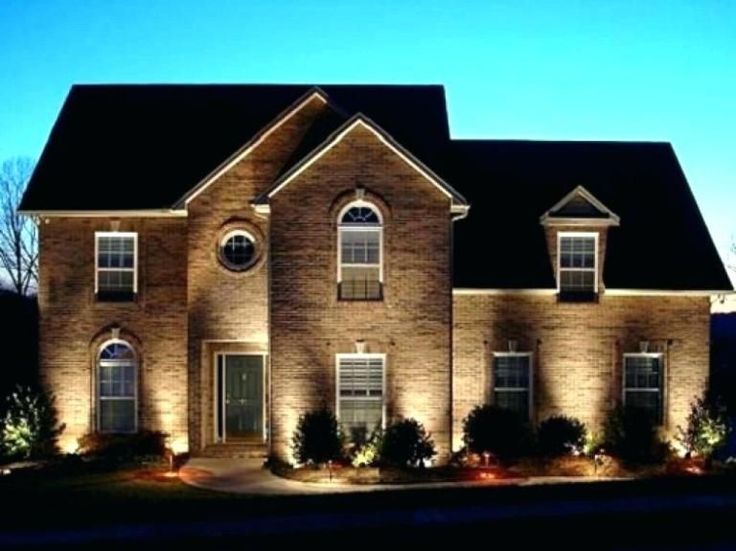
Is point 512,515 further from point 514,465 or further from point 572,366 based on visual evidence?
point 572,366

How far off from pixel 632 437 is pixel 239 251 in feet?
33.3

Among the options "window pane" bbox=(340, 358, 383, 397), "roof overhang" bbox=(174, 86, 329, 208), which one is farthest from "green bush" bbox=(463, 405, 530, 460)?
"roof overhang" bbox=(174, 86, 329, 208)

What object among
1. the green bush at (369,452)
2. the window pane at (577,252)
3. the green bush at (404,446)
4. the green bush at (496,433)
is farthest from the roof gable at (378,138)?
the green bush at (369,452)

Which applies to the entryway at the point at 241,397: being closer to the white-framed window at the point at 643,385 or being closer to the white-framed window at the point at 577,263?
the white-framed window at the point at 577,263

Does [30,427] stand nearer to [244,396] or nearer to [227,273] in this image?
[244,396]

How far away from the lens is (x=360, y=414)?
20859 millimetres

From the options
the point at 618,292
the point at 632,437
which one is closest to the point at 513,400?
the point at 632,437

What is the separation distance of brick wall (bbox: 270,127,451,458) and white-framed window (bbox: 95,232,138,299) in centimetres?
453

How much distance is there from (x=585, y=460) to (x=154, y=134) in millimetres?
13758

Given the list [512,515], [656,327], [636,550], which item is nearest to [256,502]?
[512,515]

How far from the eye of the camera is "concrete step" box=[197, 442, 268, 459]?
22406mm

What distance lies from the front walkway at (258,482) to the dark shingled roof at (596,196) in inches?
211

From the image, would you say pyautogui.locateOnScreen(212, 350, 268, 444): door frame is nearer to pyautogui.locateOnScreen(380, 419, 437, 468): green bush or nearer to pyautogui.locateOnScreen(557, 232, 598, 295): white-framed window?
pyautogui.locateOnScreen(380, 419, 437, 468): green bush

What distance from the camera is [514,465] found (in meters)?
20.7
